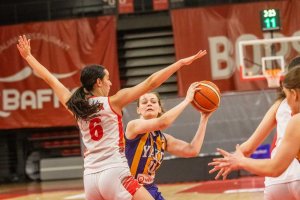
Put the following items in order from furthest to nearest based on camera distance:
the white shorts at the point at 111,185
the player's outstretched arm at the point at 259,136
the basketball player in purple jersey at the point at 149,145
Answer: the basketball player in purple jersey at the point at 149,145
the white shorts at the point at 111,185
the player's outstretched arm at the point at 259,136

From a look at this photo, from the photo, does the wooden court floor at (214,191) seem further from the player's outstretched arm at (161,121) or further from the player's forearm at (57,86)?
the player's forearm at (57,86)

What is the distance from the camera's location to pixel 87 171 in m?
4.36

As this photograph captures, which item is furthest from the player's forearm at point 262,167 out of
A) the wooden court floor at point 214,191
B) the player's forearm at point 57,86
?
the wooden court floor at point 214,191

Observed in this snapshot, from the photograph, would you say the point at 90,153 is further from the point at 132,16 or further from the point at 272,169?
the point at 132,16

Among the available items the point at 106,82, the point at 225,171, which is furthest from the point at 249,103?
the point at 225,171

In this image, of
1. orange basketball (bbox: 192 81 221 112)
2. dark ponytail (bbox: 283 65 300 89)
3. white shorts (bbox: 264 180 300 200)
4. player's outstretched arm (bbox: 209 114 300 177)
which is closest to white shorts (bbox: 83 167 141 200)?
orange basketball (bbox: 192 81 221 112)

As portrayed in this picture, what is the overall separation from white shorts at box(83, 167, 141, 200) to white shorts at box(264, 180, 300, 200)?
102 cm

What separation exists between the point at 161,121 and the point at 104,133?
449 mm

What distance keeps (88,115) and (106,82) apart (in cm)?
33

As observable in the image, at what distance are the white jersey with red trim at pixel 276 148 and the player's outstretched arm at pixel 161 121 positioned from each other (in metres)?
0.82

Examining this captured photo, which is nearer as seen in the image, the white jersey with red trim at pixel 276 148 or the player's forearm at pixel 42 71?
the white jersey with red trim at pixel 276 148

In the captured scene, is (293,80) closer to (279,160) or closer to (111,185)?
(279,160)

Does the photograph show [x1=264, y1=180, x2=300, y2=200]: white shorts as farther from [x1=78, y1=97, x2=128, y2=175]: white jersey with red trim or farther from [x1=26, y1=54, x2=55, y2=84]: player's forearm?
[x1=26, y1=54, x2=55, y2=84]: player's forearm

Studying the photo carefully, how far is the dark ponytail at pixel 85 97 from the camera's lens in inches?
172
